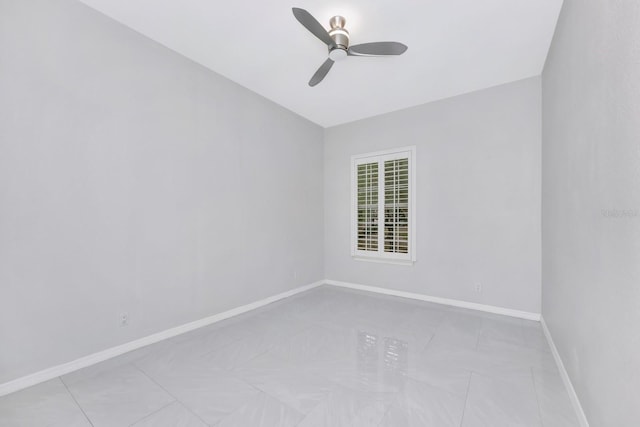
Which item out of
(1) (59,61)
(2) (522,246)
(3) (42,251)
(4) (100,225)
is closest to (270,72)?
(1) (59,61)

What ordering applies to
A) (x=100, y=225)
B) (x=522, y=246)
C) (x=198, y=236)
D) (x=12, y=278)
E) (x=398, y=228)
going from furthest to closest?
1. (x=398, y=228)
2. (x=522, y=246)
3. (x=198, y=236)
4. (x=100, y=225)
5. (x=12, y=278)

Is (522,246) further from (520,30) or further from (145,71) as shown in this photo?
(145,71)

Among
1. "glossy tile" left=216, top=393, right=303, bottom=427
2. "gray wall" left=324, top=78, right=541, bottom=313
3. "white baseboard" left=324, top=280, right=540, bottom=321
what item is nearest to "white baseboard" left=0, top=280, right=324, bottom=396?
"glossy tile" left=216, top=393, right=303, bottom=427

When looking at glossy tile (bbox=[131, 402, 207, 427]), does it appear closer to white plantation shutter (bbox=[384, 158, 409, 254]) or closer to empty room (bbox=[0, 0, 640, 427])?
empty room (bbox=[0, 0, 640, 427])

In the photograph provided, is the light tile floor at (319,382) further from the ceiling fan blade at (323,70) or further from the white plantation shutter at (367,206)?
the ceiling fan blade at (323,70)

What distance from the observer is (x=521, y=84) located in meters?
3.28

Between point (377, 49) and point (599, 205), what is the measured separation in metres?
1.90

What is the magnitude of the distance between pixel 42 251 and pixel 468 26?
3.82 meters

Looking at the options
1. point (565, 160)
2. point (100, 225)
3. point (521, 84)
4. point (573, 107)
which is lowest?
point (100, 225)

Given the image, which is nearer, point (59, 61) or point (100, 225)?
point (59, 61)

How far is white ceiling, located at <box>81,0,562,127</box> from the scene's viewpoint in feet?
7.32

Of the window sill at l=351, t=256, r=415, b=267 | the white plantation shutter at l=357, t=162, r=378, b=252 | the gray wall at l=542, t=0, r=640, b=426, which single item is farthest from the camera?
the white plantation shutter at l=357, t=162, r=378, b=252

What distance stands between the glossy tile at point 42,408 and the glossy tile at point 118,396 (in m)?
0.05

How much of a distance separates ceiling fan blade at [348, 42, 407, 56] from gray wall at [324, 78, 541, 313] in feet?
5.93
